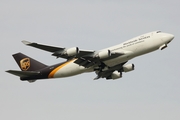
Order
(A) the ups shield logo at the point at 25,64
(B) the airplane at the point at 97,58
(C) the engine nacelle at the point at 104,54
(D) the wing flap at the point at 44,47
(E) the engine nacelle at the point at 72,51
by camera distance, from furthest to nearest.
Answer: (A) the ups shield logo at the point at 25,64 → (C) the engine nacelle at the point at 104,54 → (B) the airplane at the point at 97,58 → (E) the engine nacelle at the point at 72,51 → (D) the wing flap at the point at 44,47

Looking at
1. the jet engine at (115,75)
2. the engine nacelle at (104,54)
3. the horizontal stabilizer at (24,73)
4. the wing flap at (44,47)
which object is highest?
the wing flap at (44,47)

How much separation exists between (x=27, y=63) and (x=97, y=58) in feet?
45.8

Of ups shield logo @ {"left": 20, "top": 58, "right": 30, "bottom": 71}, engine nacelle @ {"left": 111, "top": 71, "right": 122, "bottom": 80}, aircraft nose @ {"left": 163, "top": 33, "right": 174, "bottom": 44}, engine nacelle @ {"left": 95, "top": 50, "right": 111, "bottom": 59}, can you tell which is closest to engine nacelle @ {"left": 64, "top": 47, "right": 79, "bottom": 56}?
engine nacelle @ {"left": 95, "top": 50, "right": 111, "bottom": 59}

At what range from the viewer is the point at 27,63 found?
Result: 74.0m

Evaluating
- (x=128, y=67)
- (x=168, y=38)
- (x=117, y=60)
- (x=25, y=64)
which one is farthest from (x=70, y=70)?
(x=168, y=38)

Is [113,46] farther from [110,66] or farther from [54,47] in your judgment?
[54,47]

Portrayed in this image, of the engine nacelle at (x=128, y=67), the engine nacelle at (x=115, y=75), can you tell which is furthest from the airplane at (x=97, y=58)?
the engine nacelle at (x=115, y=75)

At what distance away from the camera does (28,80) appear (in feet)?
233

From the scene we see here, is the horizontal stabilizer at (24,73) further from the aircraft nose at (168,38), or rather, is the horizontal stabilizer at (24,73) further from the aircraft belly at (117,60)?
the aircraft nose at (168,38)

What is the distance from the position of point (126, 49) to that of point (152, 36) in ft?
13.0

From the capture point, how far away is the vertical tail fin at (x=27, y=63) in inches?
2867

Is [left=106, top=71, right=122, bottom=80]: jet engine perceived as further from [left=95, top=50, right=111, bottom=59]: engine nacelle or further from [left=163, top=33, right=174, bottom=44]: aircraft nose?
[left=163, top=33, right=174, bottom=44]: aircraft nose

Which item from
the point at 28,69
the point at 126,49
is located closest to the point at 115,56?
the point at 126,49

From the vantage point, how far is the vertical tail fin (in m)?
72.8
